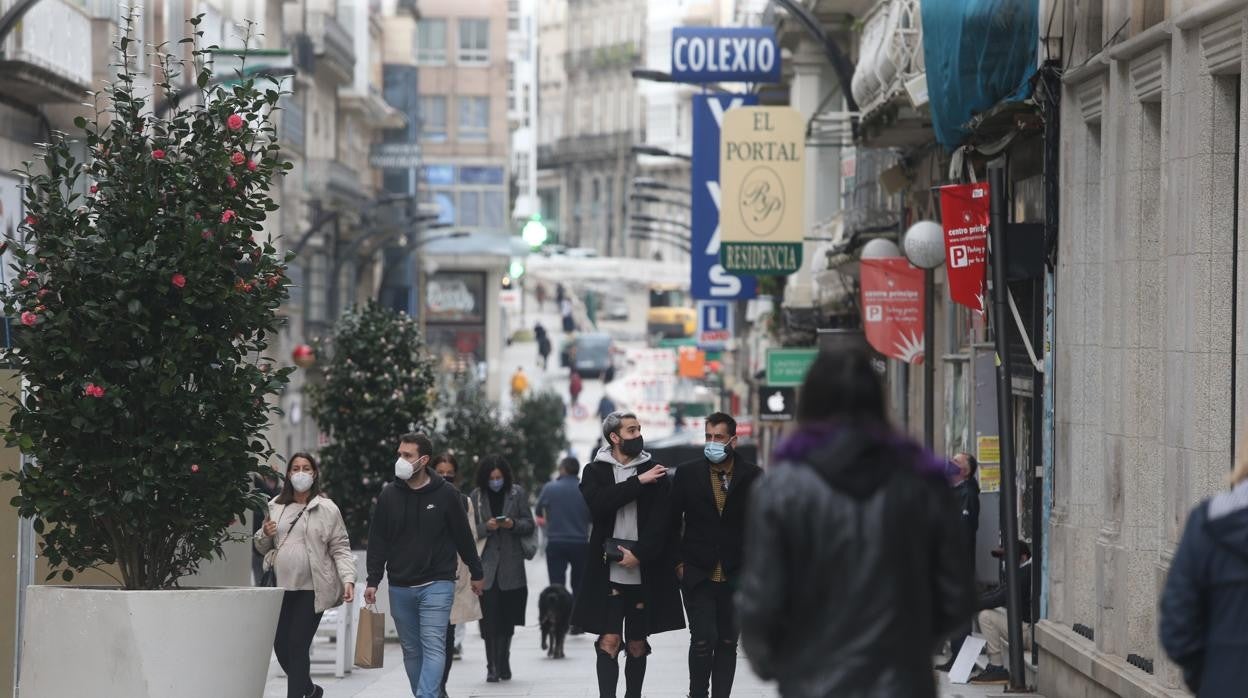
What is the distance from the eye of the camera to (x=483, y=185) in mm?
93750

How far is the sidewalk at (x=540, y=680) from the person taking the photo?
16203 mm

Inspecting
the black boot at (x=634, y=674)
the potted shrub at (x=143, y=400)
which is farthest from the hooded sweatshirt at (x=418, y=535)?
the potted shrub at (x=143, y=400)

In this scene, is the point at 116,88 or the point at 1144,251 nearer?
the point at 116,88

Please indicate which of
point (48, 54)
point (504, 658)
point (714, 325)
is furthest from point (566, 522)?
point (714, 325)

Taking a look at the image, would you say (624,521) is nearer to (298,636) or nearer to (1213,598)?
(298,636)

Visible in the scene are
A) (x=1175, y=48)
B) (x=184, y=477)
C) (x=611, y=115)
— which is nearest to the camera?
(x=184, y=477)

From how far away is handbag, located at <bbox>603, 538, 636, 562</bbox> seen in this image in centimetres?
1315

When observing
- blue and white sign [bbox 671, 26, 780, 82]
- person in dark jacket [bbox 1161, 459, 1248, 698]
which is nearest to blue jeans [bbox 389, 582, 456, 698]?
person in dark jacket [bbox 1161, 459, 1248, 698]

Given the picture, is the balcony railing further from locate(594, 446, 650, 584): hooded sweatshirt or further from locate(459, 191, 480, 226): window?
locate(459, 191, 480, 226): window

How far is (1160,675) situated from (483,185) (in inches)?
3232

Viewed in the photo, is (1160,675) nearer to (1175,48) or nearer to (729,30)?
(1175,48)

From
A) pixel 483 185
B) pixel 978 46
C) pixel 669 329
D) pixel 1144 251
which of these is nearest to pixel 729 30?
pixel 978 46

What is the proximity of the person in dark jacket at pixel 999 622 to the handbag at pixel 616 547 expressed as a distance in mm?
4143

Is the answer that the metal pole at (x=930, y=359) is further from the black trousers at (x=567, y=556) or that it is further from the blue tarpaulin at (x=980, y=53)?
the blue tarpaulin at (x=980, y=53)
